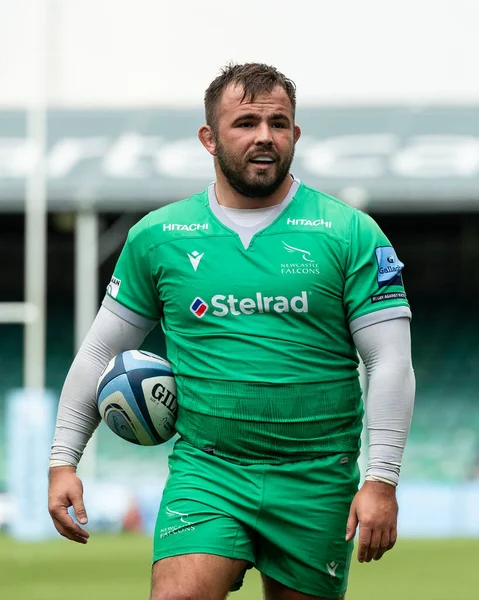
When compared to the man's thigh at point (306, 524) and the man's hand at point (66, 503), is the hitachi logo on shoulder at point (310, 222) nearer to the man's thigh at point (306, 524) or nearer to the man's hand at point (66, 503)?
the man's thigh at point (306, 524)

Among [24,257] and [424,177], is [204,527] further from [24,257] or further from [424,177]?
[24,257]

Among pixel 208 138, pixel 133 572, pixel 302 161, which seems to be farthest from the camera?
pixel 302 161

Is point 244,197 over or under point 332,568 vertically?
over

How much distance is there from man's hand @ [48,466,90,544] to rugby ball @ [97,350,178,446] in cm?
26

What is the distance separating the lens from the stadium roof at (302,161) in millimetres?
14414

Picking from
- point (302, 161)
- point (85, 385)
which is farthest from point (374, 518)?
point (302, 161)

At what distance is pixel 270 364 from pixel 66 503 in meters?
0.74

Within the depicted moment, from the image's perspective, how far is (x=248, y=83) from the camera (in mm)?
4035

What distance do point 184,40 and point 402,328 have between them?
14.5m

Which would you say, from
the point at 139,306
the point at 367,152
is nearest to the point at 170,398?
the point at 139,306

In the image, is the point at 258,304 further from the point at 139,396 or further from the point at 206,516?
the point at 206,516

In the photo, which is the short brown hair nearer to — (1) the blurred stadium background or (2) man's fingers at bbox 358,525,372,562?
(2) man's fingers at bbox 358,525,372,562

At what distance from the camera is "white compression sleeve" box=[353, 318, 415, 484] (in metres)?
3.84

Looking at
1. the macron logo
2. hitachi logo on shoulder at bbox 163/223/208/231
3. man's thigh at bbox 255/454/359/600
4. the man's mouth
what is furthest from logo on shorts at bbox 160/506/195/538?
the man's mouth
